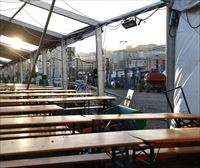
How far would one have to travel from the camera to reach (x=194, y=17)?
6.85 metres

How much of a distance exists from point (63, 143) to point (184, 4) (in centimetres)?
431

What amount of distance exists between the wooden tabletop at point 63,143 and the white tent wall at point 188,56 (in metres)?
3.14

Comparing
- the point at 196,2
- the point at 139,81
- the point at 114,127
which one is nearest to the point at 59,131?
the point at 114,127

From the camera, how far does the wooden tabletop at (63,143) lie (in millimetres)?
3326

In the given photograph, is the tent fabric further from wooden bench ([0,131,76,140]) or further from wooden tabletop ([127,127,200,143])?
wooden bench ([0,131,76,140])

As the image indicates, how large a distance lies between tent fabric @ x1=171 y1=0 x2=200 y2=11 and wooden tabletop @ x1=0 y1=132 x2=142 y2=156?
11.4ft

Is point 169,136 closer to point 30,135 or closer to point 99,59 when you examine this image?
point 30,135

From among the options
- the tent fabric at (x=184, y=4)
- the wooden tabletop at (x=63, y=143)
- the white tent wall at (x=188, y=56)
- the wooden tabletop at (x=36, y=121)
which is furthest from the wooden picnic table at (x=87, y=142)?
the tent fabric at (x=184, y=4)

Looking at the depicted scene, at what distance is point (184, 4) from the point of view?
276 inches

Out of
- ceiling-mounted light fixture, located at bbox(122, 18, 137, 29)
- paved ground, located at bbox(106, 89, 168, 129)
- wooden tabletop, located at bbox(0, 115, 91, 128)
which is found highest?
ceiling-mounted light fixture, located at bbox(122, 18, 137, 29)

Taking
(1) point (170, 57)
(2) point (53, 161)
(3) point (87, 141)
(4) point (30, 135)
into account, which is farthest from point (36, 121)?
(1) point (170, 57)

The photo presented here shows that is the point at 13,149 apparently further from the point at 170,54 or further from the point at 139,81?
the point at 139,81

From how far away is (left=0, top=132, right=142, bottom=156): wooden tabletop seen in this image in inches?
131

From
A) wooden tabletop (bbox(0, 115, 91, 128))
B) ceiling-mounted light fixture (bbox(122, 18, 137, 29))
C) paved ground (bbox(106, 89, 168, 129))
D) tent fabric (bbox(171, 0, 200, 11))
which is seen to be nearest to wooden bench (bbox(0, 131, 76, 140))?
wooden tabletop (bbox(0, 115, 91, 128))
